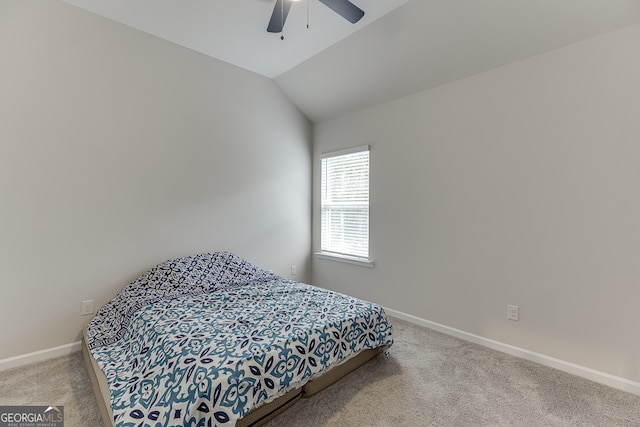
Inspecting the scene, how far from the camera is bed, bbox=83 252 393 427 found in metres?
1.41

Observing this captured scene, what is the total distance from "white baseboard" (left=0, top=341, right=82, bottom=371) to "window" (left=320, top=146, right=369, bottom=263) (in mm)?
A: 2736

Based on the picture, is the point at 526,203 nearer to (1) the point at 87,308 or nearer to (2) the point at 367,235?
(2) the point at 367,235

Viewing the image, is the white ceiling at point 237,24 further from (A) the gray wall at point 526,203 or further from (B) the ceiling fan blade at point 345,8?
(A) the gray wall at point 526,203

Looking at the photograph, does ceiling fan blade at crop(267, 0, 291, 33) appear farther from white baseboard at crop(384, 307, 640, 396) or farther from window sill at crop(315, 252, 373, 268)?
white baseboard at crop(384, 307, 640, 396)

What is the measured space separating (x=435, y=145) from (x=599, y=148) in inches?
48.1

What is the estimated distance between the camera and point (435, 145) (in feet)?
9.80

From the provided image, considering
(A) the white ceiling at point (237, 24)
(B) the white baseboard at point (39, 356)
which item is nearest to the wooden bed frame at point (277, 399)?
(B) the white baseboard at point (39, 356)

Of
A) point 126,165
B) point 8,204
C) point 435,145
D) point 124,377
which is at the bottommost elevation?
point 124,377

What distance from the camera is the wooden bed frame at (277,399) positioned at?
5.22ft

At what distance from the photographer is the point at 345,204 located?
3854mm

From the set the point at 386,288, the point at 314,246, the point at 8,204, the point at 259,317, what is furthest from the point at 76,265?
the point at 386,288

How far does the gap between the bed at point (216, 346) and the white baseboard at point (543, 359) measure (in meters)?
0.89

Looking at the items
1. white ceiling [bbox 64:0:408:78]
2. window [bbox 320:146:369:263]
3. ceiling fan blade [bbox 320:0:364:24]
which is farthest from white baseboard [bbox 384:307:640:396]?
white ceiling [bbox 64:0:408:78]

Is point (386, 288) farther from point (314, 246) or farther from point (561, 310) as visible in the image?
point (561, 310)
